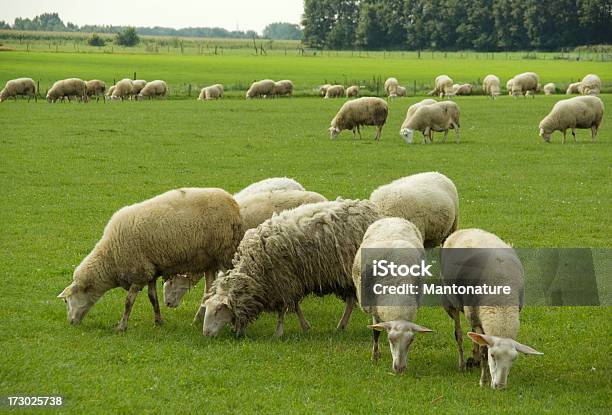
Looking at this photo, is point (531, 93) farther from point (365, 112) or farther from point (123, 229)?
point (123, 229)

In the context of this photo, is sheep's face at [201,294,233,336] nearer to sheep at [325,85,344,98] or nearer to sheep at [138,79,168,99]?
sheep at [138,79,168,99]

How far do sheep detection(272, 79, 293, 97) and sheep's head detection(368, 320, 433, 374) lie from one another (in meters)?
46.3

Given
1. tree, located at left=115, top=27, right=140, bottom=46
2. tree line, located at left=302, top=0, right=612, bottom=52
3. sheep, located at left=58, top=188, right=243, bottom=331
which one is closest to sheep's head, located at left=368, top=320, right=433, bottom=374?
sheep, located at left=58, top=188, right=243, bottom=331

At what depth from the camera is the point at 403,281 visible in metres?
8.16

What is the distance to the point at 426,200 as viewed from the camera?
39.1 ft

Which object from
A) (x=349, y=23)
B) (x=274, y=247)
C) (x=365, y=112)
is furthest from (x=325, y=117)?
(x=349, y=23)

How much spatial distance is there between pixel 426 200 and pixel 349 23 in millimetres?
119200

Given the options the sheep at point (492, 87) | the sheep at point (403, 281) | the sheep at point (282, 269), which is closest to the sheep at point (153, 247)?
the sheep at point (282, 269)

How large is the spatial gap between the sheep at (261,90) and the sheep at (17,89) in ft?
42.7

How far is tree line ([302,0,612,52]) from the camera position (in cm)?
10125

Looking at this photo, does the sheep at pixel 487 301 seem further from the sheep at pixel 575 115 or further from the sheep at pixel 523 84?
the sheep at pixel 523 84

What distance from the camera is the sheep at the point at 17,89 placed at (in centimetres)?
4688

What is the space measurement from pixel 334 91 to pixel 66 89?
1675 cm

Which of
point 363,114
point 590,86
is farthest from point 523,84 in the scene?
point 363,114
